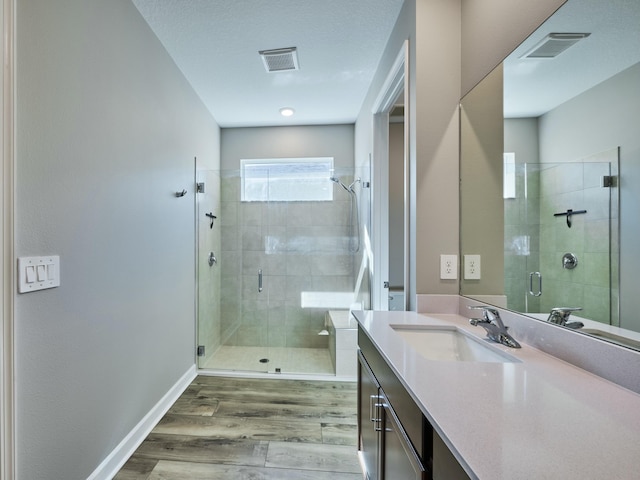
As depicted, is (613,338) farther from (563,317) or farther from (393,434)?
(393,434)

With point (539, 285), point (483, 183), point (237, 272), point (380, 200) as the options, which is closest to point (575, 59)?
point (483, 183)

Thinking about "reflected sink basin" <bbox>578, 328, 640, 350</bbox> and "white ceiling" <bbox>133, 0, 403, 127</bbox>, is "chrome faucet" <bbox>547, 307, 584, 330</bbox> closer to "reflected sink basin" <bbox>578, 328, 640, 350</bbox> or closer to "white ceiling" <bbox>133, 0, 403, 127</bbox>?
"reflected sink basin" <bbox>578, 328, 640, 350</bbox>

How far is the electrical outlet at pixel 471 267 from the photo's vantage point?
1.45 m

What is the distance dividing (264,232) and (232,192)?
57 cm

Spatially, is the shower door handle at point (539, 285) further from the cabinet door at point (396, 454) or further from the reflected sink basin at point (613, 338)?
the cabinet door at point (396, 454)

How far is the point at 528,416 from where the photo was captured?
59cm

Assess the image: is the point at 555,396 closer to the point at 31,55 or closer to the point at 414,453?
the point at 414,453

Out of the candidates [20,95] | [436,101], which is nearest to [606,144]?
[436,101]

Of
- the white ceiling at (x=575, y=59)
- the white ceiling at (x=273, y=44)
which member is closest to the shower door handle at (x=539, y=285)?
the white ceiling at (x=575, y=59)

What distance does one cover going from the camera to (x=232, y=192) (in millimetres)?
3102

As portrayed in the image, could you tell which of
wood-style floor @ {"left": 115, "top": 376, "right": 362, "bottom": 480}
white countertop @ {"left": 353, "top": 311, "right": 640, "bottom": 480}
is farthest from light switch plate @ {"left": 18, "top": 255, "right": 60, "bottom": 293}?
white countertop @ {"left": 353, "top": 311, "right": 640, "bottom": 480}

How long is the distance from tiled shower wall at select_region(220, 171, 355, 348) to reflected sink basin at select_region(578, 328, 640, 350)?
7.46ft

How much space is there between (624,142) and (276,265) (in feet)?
8.88

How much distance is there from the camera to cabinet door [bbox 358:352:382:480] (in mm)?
1107
